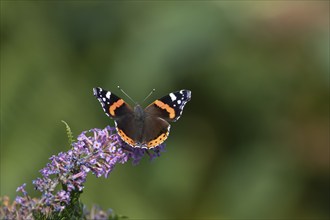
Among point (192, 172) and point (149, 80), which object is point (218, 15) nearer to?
point (149, 80)

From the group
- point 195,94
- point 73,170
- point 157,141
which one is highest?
point 73,170

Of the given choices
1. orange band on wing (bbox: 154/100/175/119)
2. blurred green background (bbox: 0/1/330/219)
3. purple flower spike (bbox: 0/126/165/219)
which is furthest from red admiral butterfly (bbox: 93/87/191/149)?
blurred green background (bbox: 0/1/330/219)

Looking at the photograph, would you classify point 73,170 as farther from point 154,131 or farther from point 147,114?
point 147,114

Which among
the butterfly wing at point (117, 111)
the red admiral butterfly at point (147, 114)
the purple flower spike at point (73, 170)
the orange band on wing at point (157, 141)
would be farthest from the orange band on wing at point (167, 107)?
the purple flower spike at point (73, 170)

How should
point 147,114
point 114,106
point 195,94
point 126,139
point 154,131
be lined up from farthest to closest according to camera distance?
point 195,94, point 147,114, point 114,106, point 154,131, point 126,139

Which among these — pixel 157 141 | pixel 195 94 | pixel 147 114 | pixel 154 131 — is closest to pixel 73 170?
pixel 157 141

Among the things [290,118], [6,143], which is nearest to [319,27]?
[290,118]

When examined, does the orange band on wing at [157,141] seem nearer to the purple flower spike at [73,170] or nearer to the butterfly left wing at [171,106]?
the purple flower spike at [73,170]
